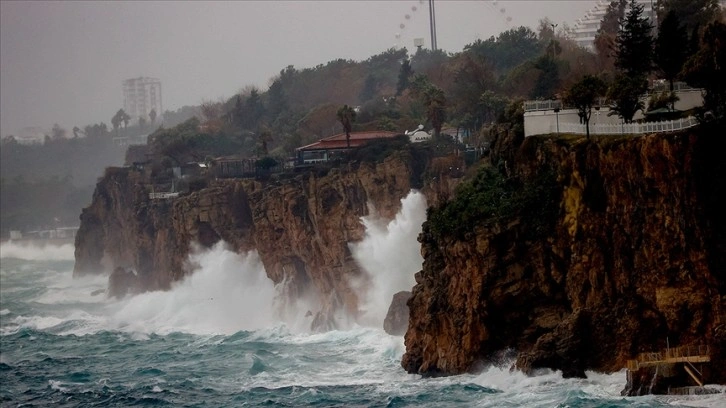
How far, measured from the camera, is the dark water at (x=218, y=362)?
50906mm

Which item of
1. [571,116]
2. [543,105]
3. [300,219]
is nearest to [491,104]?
[300,219]

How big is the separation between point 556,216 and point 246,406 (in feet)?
46.5

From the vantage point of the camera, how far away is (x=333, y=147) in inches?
3541

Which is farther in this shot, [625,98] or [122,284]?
[122,284]

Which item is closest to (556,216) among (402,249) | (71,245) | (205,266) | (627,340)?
(627,340)

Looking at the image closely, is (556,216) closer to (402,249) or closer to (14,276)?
(402,249)

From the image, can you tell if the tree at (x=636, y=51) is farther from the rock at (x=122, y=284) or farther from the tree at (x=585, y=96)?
the rock at (x=122, y=284)

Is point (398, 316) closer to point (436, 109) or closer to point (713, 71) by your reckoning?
point (436, 109)

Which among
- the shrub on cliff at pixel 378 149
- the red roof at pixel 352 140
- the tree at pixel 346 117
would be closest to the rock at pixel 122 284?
the red roof at pixel 352 140

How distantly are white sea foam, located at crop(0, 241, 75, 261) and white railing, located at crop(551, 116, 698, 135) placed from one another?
333ft

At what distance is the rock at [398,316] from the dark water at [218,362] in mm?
996

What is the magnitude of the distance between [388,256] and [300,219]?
29.6ft

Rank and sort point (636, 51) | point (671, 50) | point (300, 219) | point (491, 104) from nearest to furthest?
point (671, 50) < point (636, 51) < point (300, 219) < point (491, 104)

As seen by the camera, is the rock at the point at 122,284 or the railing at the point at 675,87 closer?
the railing at the point at 675,87
